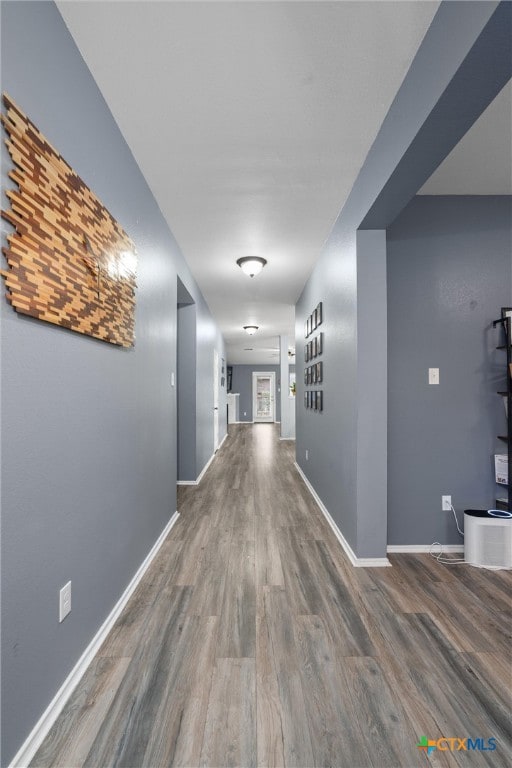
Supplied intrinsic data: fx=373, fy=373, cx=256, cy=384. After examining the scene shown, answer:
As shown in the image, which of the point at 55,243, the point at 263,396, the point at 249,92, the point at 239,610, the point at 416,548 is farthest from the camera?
the point at 263,396

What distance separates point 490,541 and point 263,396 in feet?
41.9

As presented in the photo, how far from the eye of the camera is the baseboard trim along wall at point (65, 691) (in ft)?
3.74

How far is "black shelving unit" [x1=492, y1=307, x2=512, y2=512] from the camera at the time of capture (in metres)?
2.52

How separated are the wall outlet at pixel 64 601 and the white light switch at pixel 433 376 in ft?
8.26

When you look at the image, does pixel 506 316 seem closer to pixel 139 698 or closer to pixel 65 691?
pixel 139 698

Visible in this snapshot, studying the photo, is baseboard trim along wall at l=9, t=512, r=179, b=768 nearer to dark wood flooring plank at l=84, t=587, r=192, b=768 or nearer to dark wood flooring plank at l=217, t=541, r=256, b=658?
dark wood flooring plank at l=84, t=587, r=192, b=768

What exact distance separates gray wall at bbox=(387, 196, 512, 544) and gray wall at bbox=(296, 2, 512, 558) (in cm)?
30

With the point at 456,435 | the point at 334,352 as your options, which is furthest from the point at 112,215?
the point at 456,435

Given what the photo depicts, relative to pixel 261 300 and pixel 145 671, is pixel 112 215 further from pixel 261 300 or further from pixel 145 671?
pixel 261 300

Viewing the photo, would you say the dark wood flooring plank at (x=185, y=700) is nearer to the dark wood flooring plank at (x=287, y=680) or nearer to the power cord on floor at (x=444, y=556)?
the dark wood flooring plank at (x=287, y=680)

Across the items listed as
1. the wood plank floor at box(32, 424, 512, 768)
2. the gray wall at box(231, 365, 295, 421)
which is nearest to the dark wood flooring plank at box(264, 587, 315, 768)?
the wood plank floor at box(32, 424, 512, 768)

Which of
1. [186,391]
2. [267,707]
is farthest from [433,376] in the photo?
[186,391]

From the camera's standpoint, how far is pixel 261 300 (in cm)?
575

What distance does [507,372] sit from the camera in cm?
264
